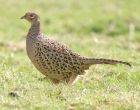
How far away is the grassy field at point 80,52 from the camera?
8.02 m

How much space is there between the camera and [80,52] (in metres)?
13.3

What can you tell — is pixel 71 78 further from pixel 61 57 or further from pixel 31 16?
pixel 31 16

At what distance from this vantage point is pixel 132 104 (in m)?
7.89

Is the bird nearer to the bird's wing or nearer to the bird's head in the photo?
the bird's wing

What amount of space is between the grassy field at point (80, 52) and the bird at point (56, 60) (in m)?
0.19

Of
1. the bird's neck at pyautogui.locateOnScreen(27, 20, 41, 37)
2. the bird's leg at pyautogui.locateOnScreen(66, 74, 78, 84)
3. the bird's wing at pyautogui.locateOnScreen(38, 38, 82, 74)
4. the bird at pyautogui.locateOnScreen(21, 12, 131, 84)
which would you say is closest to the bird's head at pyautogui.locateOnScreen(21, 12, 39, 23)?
the bird's neck at pyautogui.locateOnScreen(27, 20, 41, 37)

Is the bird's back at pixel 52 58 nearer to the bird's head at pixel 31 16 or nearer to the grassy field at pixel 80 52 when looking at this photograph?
the grassy field at pixel 80 52

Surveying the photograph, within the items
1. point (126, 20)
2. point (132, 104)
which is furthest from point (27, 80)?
point (126, 20)

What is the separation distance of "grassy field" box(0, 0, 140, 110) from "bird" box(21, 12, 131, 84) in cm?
19

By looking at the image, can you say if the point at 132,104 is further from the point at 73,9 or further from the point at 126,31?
the point at 73,9

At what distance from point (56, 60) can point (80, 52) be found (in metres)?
3.85

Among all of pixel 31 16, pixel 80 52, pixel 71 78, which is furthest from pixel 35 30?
pixel 80 52

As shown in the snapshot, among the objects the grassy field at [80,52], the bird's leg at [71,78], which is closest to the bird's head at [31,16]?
the grassy field at [80,52]

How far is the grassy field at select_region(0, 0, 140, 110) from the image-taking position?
8023mm
